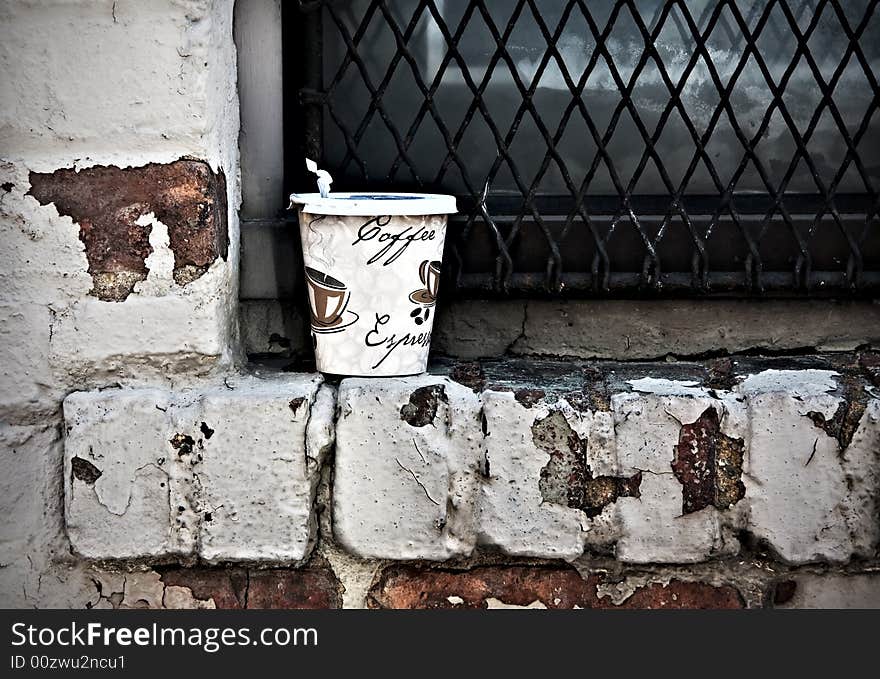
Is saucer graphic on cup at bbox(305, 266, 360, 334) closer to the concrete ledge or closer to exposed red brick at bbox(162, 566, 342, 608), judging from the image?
the concrete ledge

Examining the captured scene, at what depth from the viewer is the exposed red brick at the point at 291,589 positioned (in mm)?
1436

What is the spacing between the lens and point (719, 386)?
1.44 m

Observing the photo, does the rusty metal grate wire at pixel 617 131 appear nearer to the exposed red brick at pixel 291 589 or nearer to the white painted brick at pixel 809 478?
the white painted brick at pixel 809 478

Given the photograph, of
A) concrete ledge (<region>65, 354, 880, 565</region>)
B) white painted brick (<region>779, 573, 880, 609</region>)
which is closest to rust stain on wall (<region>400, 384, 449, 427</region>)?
concrete ledge (<region>65, 354, 880, 565</region>)

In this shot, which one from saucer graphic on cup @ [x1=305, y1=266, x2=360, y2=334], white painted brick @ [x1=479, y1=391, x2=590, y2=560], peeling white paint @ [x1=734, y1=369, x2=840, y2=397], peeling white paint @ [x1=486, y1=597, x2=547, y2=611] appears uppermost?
saucer graphic on cup @ [x1=305, y1=266, x2=360, y2=334]

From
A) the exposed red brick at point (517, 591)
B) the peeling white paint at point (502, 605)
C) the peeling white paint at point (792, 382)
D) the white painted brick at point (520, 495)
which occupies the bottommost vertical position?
the peeling white paint at point (502, 605)

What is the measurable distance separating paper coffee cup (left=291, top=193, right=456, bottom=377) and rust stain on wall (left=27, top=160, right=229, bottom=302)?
14 cm

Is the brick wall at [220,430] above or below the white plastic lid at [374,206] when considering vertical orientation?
below

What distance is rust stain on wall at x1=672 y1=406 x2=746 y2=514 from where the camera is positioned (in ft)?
4.55

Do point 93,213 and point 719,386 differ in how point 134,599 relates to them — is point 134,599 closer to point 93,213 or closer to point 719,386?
point 93,213

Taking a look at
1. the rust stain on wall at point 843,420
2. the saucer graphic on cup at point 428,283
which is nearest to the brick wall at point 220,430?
the rust stain on wall at point 843,420

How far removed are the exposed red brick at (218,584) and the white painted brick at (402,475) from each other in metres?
0.17

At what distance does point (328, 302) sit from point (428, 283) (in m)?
Answer: 0.14

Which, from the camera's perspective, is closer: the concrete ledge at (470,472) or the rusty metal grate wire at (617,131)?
the concrete ledge at (470,472)
